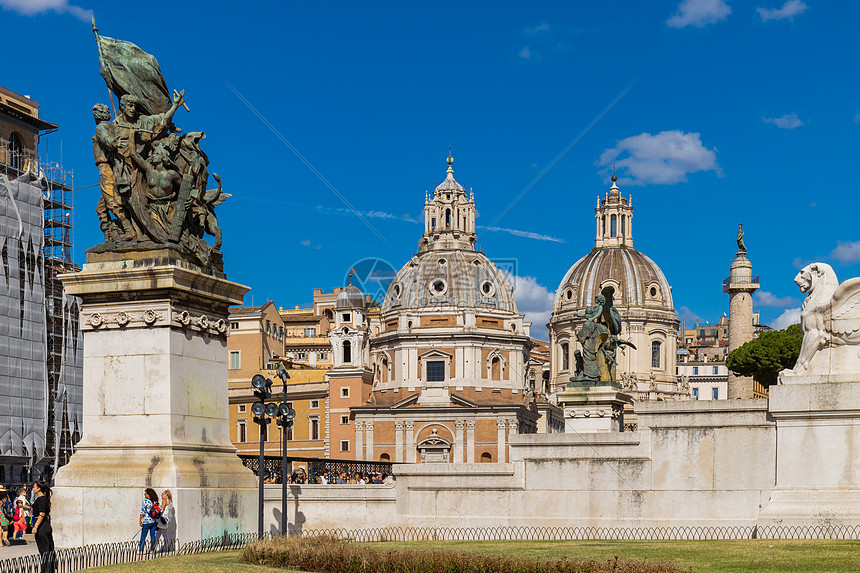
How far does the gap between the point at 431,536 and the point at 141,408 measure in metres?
7.66

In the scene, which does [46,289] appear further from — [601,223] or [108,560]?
[601,223]

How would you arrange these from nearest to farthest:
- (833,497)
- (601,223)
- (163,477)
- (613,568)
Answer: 1. (613,568)
2. (163,477)
3. (833,497)
4. (601,223)

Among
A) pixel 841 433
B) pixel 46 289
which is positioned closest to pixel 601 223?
pixel 46 289

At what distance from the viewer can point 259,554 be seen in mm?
14016

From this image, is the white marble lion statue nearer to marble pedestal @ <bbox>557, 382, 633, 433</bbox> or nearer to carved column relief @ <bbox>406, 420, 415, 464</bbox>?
marble pedestal @ <bbox>557, 382, 633, 433</bbox>

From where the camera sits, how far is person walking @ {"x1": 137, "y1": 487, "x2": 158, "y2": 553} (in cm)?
1467

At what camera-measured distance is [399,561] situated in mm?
13258

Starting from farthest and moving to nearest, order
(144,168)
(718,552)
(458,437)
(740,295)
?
(458,437), (740,295), (144,168), (718,552)

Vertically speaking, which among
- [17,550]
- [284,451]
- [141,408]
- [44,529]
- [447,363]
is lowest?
[17,550]

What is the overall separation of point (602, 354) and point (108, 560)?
17.2m

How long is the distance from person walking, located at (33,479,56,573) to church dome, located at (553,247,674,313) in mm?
118536

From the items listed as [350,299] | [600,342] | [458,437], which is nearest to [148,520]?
[600,342]

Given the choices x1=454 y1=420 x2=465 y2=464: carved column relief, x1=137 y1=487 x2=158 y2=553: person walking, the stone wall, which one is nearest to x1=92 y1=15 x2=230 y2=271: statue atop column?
x1=137 y1=487 x2=158 y2=553: person walking

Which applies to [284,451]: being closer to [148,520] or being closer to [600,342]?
[148,520]
